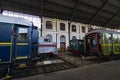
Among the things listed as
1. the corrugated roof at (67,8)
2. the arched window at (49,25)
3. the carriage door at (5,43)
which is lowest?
the carriage door at (5,43)

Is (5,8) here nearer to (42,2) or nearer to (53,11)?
(42,2)

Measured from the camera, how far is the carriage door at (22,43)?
6.08 metres

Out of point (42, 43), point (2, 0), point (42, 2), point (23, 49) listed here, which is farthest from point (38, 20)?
point (23, 49)

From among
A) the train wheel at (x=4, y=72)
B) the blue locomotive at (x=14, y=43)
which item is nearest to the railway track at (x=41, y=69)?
the train wheel at (x=4, y=72)

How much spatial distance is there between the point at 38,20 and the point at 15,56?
59.4 ft

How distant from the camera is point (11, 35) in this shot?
5734 mm

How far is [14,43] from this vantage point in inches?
232

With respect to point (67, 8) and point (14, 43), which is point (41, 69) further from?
point (67, 8)

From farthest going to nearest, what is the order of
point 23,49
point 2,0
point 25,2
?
1. point 25,2
2. point 2,0
3. point 23,49

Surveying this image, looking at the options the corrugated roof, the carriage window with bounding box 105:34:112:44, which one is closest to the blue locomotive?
the carriage window with bounding box 105:34:112:44

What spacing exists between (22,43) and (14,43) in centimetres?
50

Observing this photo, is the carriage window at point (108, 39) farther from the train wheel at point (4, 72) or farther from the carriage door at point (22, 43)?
the train wheel at point (4, 72)

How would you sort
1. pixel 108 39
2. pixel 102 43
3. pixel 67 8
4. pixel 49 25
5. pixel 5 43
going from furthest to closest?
pixel 49 25, pixel 67 8, pixel 108 39, pixel 102 43, pixel 5 43

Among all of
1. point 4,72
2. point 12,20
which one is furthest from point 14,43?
point 4,72
